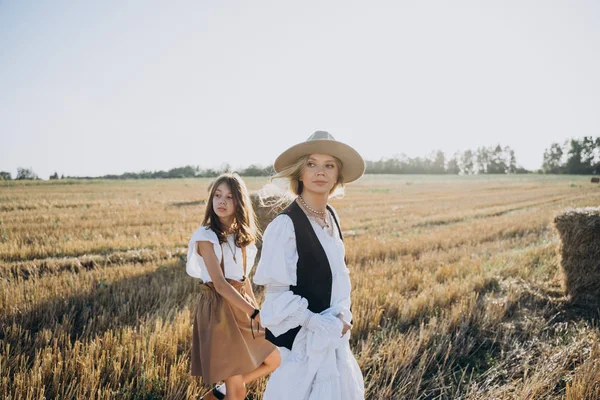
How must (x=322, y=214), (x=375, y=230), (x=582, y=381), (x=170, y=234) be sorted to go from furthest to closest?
(x=375, y=230)
(x=170, y=234)
(x=582, y=381)
(x=322, y=214)

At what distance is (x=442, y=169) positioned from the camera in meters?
96.8

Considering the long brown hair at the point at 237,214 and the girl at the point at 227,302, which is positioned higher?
the long brown hair at the point at 237,214

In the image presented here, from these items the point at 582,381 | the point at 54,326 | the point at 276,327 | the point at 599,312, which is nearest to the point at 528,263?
the point at 599,312

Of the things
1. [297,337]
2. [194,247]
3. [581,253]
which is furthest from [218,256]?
[581,253]

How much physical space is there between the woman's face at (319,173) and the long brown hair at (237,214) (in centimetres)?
80

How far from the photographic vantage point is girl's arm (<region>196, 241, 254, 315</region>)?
250cm

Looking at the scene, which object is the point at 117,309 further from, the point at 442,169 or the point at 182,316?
the point at 442,169

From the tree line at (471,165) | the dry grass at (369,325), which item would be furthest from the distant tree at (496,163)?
the dry grass at (369,325)

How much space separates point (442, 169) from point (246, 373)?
102m

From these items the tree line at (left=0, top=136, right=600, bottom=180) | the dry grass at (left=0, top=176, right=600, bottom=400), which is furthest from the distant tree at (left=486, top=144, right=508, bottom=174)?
the dry grass at (left=0, top=176, right=600, bottom=400)

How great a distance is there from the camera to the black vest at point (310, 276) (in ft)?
6.35

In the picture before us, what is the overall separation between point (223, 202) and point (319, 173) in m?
1.01

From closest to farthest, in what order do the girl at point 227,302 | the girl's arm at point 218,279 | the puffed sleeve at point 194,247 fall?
the girl's arm at point 218,279
the girl at point 227,302
the puffed sleeve at point 194,247

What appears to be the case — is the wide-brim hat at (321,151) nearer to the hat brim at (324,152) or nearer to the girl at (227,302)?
the hat brim at (324,152)
